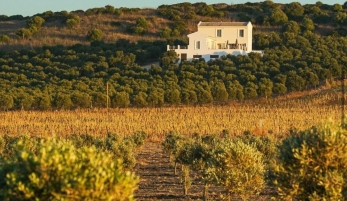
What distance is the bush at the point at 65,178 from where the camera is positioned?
1183cm

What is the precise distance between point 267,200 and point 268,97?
50056 mm

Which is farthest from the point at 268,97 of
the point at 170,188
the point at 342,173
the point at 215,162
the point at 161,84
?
the point at 342,173

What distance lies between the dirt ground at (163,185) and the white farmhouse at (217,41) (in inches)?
1910

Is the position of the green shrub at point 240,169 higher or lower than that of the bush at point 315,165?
lower

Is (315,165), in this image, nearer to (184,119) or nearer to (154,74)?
(184,119)

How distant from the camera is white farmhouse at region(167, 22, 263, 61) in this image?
90438mm

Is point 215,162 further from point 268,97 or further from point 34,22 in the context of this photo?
point 34,22

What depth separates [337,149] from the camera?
15.6 meters

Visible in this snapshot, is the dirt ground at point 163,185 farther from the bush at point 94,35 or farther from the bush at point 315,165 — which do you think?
the bush at point 94,35

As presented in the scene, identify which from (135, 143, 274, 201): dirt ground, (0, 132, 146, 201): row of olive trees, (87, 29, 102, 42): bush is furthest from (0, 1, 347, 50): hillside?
(0, 132, 146, 201): row of olive trees

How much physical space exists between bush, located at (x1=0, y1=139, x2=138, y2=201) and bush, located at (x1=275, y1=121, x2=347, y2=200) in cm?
467

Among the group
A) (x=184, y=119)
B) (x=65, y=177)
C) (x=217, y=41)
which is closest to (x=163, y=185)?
(x=65, y=177)

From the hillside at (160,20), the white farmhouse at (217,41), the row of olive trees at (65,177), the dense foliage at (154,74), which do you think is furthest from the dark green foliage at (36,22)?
the row of olive trees at (65,177)

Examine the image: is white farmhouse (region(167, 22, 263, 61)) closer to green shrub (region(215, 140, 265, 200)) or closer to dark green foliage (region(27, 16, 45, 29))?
dark green foliage (region(27, 16, 45, 29))
